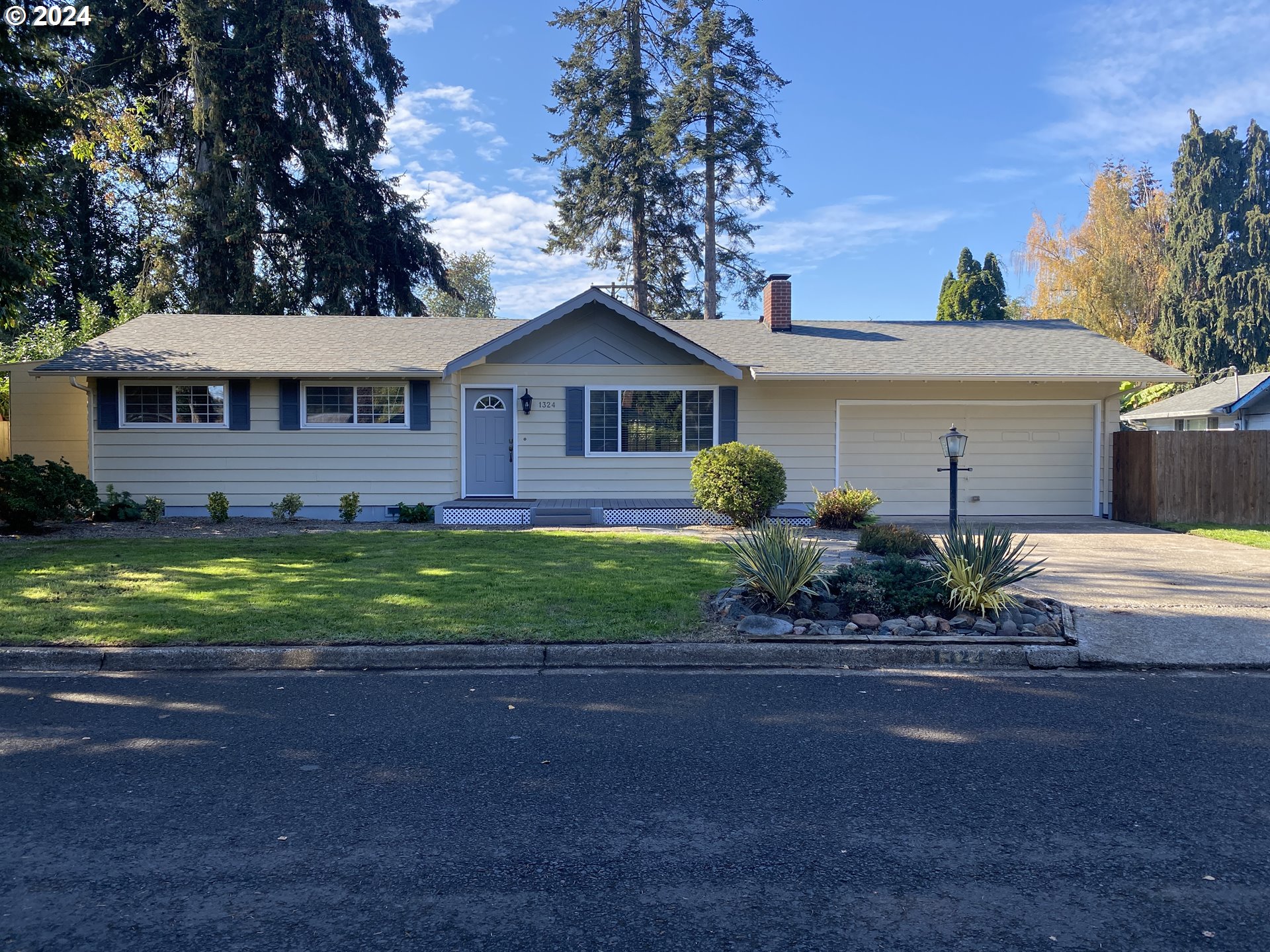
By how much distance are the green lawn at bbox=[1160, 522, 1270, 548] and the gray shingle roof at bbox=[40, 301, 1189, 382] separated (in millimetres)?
2593

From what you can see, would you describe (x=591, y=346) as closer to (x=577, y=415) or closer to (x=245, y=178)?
(x=577, y=415)

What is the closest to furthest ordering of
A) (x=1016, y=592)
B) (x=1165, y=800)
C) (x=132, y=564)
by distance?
(x=1165, y=800) → (x=1016, y=592) → (x=132, y=564)

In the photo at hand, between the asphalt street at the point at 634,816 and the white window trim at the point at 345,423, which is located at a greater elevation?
the white window trim at the point at 345,423

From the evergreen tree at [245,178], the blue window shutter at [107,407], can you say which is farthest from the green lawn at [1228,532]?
the evergreen tree at [245,178]

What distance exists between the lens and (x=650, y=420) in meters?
15.8

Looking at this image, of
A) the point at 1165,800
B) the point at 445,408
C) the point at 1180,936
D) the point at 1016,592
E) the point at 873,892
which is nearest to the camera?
the point at 1180,936

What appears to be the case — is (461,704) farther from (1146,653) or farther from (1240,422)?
(1240,422)

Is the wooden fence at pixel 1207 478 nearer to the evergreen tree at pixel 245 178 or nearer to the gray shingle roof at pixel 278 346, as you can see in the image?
the gray shingle roof at pixel 278 346

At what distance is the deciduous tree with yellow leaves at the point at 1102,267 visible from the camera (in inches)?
1380

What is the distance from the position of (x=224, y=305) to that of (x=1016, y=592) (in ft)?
80.2

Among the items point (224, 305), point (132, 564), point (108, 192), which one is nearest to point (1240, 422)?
point (132, 564)

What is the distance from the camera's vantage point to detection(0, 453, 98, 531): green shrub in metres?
12.1

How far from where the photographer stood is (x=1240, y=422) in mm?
26016

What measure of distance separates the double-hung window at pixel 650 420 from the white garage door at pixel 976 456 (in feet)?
8.85
